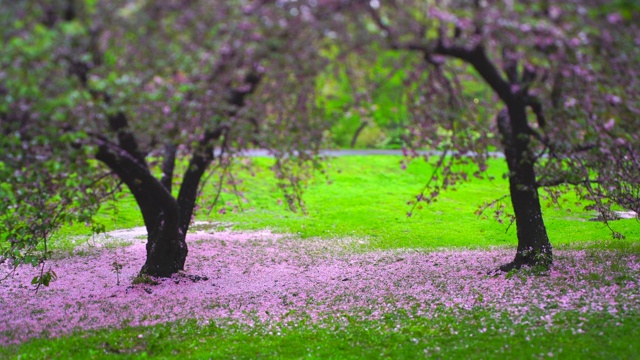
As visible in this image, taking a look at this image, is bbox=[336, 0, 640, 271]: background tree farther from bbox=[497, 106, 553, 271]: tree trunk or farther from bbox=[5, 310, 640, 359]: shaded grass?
bbox=[5, 310, 640, 359]: shaded grass

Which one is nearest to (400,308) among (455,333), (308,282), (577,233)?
(455,333)

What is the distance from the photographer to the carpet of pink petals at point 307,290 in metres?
13.9

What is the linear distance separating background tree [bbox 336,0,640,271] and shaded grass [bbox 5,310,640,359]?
13.7 ft

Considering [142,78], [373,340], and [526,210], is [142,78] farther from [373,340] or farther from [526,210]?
[526,210]

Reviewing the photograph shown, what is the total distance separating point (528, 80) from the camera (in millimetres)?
12961

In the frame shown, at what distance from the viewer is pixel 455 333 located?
12.1 meters

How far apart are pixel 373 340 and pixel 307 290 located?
5.73 meters

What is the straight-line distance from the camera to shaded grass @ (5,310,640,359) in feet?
35.4

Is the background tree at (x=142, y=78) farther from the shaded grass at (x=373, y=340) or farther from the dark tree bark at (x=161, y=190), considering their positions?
the shaded grass at (x=373, y=340)

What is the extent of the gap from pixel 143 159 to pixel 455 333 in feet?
32.8

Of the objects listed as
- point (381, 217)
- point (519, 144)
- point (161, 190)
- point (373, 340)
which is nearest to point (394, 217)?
point (381, 217)

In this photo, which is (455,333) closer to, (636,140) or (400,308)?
(400,308)

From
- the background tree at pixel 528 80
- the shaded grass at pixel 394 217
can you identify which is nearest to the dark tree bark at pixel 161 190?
the background tree at pixel 528 80

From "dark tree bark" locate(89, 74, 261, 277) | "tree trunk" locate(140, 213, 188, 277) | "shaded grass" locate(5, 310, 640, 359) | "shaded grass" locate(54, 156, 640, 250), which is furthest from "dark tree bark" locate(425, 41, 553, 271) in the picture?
"tree trunk" locate(140, 213, 188, 277)
